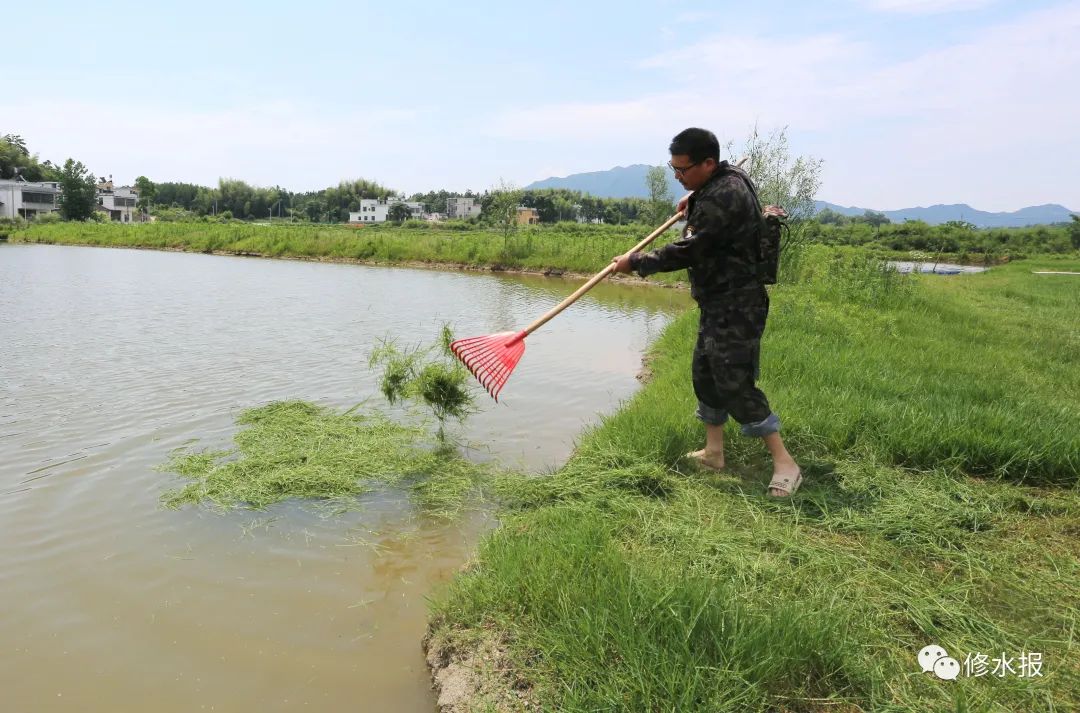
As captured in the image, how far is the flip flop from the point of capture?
3.34 m

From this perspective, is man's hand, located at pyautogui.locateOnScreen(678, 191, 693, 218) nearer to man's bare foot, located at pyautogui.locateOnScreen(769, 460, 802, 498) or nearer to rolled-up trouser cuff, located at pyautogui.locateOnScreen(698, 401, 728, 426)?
rolled-up trouser cuff, located at pyautogui.locateOnScreen(698, 401, 728, 426)

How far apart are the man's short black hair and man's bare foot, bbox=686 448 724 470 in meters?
1.67

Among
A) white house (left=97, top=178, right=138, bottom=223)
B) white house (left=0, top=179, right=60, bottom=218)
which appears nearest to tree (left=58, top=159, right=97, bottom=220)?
white house (left=0, top=179, right=60, bottom=218)

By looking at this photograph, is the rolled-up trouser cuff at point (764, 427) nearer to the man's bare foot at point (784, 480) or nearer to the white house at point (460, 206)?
the man's bare foot at point (784, 480)

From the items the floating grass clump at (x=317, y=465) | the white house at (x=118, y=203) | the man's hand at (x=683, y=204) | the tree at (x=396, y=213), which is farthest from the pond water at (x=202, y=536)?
the white house at (x=118, y=203)

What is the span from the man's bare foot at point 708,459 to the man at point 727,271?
1.07 feet

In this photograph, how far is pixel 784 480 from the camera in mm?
3363

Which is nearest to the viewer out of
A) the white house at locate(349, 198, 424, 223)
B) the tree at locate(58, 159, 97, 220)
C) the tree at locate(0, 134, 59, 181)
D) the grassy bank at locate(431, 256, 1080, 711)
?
the grassy bank at locate(431, 256, 1080, 711)

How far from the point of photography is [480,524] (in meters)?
3.67

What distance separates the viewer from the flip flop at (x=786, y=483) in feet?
10.9

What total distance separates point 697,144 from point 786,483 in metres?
1.83

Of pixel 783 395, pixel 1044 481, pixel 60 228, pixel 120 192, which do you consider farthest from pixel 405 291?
pixel 120 192

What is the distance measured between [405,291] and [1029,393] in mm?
13493

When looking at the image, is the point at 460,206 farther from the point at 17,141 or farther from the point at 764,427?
the point at 764,427
